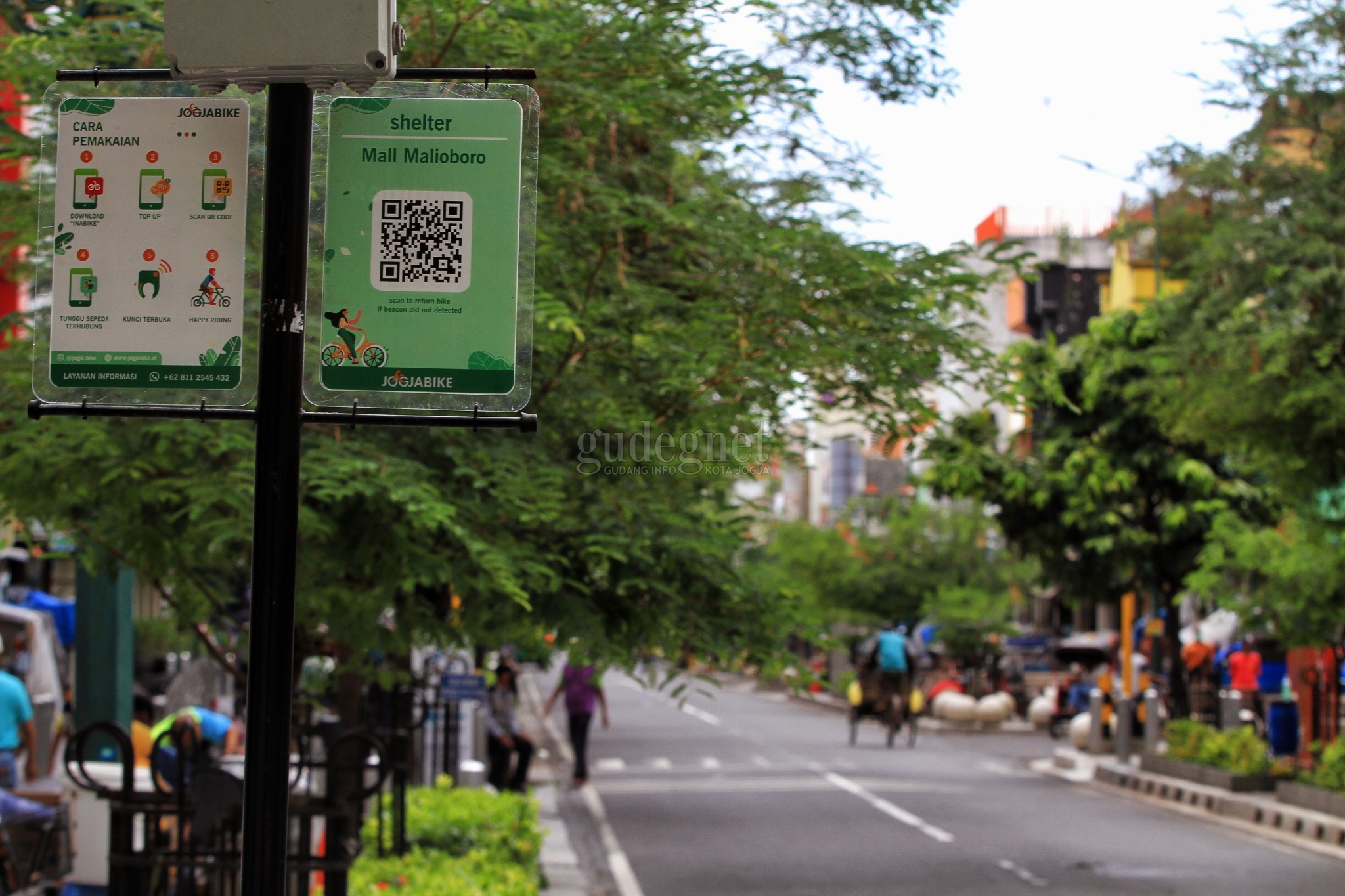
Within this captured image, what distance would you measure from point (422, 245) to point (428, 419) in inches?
14.3

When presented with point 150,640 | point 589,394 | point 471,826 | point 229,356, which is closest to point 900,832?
point 471,826

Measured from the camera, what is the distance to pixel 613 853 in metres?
14.0

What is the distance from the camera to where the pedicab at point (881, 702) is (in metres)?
26.5

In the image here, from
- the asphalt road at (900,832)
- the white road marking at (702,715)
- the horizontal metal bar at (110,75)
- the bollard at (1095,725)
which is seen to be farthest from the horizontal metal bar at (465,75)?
the white road marking at (702,715)

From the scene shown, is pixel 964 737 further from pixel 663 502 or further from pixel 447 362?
pixel 447 362

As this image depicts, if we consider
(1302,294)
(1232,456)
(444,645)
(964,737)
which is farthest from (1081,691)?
(444,645)

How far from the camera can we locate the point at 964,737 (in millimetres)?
30438

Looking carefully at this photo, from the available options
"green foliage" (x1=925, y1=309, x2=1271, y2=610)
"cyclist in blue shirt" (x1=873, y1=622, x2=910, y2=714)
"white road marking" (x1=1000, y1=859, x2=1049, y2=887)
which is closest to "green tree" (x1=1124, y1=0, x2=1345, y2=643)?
"white road marking" (x1=1000, y1=859, x2=1049, y2=887)

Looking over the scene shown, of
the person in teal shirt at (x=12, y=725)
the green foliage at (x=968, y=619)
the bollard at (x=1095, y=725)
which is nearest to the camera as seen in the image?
the person in teal shirt at (x=12, y=725)

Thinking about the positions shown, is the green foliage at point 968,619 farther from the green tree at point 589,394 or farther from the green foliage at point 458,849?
the green tree at point 589,394

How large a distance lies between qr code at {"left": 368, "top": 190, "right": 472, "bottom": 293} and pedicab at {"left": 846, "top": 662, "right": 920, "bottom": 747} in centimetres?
2398

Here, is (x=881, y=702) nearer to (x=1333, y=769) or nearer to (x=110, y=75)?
(x=1333, y=769)

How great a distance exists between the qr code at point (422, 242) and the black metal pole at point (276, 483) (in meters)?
0.16

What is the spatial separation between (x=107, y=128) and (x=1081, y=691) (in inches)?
1130
